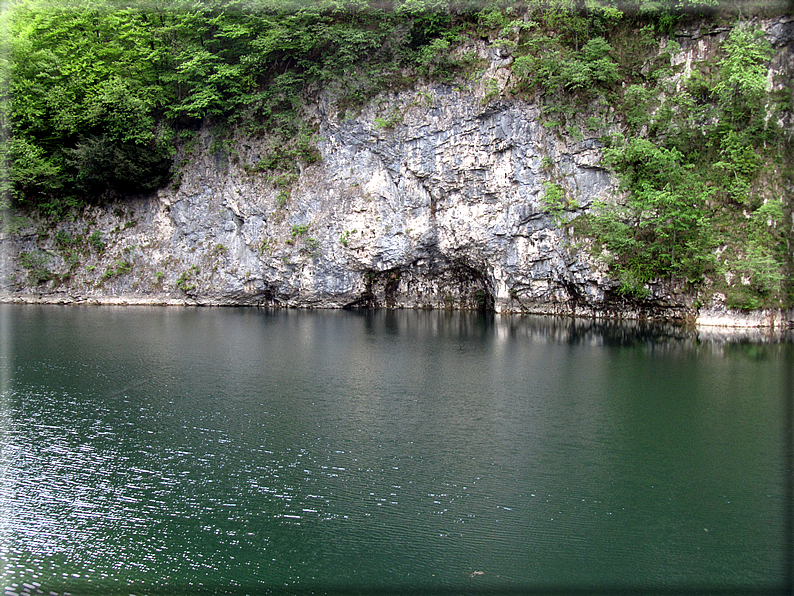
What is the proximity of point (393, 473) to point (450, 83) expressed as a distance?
3197 centimetres

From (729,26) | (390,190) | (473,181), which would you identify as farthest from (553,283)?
(729,26)

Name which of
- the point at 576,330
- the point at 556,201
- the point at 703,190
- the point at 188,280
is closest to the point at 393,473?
the point at 576,330

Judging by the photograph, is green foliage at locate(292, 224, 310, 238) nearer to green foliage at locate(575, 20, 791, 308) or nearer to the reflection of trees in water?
the reflection of trees in water

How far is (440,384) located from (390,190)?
22853 millimetres

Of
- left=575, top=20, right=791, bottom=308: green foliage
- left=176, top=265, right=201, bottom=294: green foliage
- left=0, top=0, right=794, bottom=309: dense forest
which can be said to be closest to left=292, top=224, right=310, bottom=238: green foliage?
left=0, top=0, right=794, bottom=309: dense forest

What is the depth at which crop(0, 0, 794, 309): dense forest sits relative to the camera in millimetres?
32844

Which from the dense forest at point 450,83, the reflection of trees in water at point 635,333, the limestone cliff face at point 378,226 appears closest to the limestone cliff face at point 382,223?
the limestone cliff face at point 378,226

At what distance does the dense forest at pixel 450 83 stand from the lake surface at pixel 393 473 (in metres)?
10.4

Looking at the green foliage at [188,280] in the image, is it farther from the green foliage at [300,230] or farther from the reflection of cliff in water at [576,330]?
the reflection of cliff in water at [576,330]

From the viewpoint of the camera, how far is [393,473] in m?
13.0

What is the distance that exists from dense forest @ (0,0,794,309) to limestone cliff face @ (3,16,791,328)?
42.0 inches

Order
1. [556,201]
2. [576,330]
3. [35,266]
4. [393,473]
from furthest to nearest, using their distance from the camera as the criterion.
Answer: [35,266] < [556,201] < [576,330] < [393,473]

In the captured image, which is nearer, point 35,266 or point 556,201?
point 556,201

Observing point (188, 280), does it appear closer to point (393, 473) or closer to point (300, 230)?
point (300, 230)
